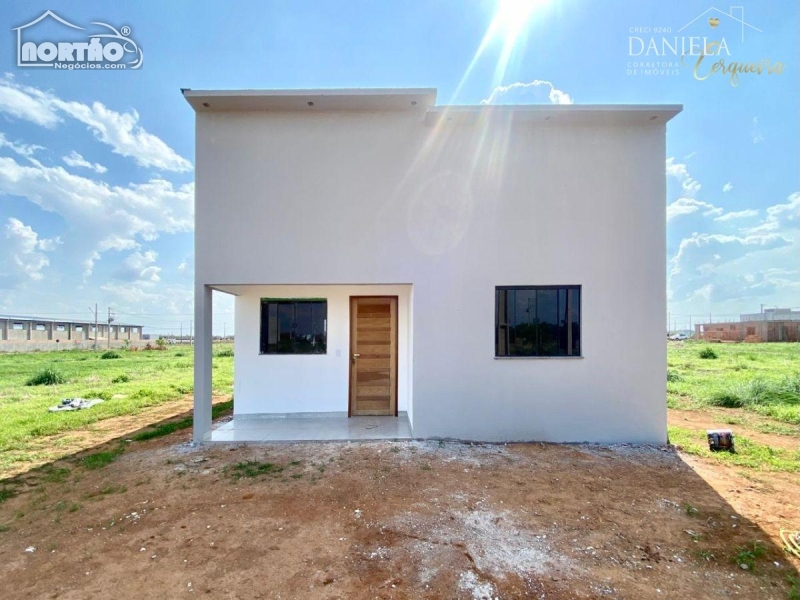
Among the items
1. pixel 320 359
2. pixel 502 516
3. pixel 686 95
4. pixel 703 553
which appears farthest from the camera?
pixel 320 359

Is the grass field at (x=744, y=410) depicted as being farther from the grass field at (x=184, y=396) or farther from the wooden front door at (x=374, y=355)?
the wooden front door at (x=374, y=355)

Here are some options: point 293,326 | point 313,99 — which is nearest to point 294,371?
point 293,326

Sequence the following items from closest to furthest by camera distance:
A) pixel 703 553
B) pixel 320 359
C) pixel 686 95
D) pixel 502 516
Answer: pixel 703 553
pixel 502 516
pixel 686 95
pixel 320 359

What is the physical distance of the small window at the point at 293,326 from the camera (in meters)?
7.06

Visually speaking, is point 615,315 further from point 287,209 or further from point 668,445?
point 287,209

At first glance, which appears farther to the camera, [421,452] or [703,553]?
[421,452]

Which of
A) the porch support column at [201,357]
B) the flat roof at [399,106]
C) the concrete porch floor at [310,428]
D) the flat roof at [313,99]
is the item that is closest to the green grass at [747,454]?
the concrete porch floor at [310,428]

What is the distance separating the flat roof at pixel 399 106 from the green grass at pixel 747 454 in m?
4.97

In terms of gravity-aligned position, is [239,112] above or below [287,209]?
above

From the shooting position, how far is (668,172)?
5492 millimetres

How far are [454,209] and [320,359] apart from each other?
3.86 m

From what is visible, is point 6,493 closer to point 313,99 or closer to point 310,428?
point 310,428

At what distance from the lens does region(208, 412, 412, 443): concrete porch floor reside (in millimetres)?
5645

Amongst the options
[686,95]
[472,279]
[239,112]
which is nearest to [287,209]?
[239,112]
